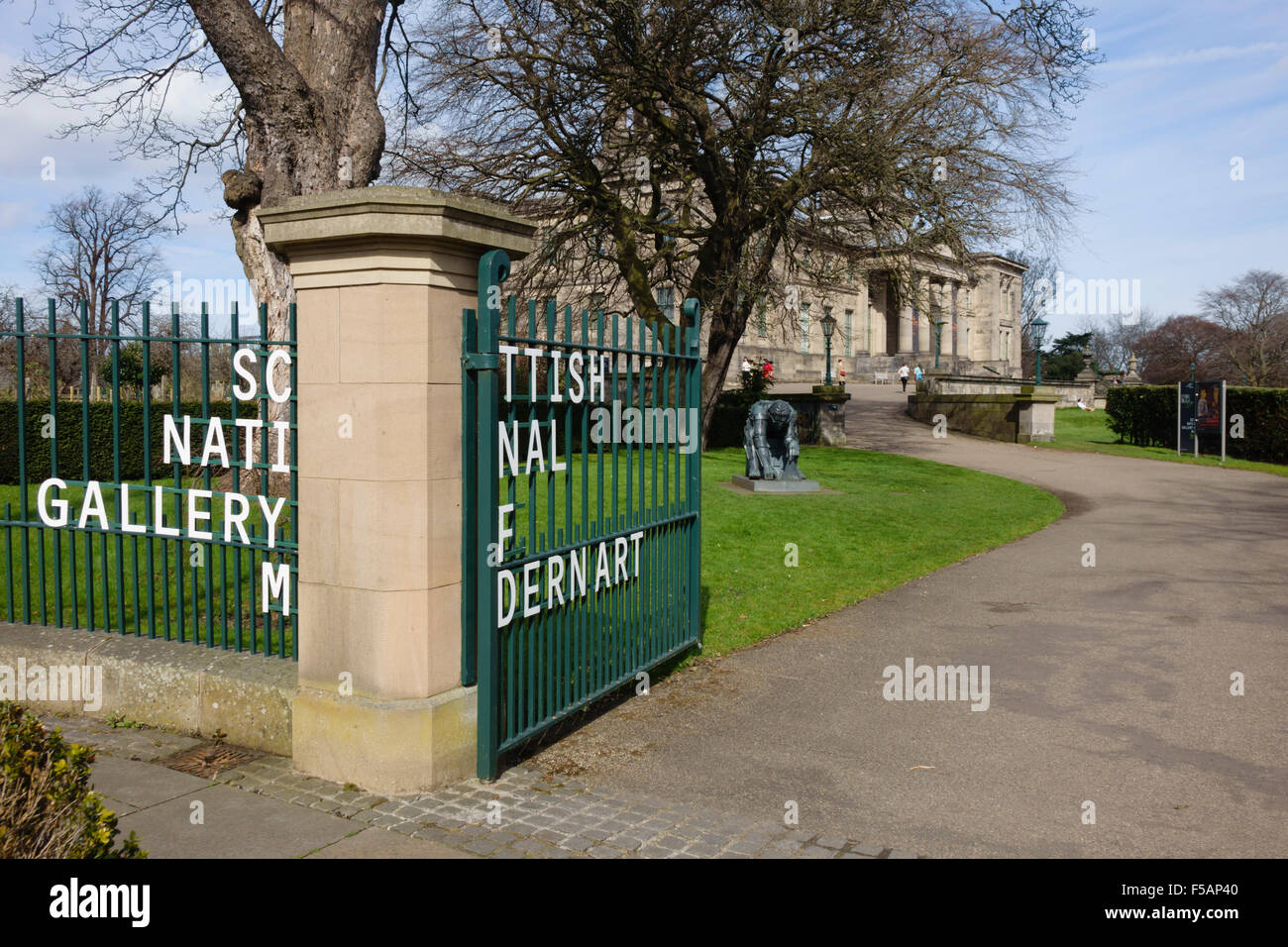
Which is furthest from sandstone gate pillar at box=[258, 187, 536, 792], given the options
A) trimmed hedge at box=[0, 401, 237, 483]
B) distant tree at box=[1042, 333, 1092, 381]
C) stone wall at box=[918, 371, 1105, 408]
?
distant tree at box=[1042, 333, 1092, 381]

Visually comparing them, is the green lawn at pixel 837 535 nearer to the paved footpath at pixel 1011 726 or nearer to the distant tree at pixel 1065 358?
the paved footpath at pixel 1011 726

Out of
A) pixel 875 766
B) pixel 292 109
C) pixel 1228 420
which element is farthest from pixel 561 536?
pixel 1228 420

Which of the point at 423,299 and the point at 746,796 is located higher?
the point at 423,299

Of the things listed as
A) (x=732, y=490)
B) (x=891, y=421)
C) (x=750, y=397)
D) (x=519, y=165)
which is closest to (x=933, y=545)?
(x=732, y=490)

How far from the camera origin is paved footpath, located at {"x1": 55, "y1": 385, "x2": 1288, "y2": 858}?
165 inches

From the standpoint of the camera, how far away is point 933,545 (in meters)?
12.5

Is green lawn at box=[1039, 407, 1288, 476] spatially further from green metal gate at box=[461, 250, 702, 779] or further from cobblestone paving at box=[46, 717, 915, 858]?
cobblestone paving at box=[46, 717, 915, 858]

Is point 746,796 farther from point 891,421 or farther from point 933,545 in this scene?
point 891,421

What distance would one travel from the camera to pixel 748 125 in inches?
745

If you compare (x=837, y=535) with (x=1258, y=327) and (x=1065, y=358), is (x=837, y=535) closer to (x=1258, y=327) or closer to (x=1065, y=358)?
(x=1258, y=327)

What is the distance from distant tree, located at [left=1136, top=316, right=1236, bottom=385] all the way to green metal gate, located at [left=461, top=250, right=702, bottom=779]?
70592 millimetres

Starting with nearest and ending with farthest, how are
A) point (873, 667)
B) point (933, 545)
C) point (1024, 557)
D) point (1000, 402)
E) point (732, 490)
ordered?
point (873, 667) < point (1024, 557) < point (933, 545) < point (732, 490) < point (1000, 402)

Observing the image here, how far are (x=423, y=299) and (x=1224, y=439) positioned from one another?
26071mm

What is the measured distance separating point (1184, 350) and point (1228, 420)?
2179 inches
